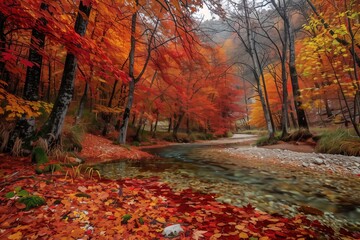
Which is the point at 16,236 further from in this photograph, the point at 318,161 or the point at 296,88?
the point at 296,88

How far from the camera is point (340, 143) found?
7719 millimetres

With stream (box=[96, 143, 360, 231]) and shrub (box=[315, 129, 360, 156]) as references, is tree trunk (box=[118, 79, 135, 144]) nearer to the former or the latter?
stream (box=[96, 143, 360, 231])

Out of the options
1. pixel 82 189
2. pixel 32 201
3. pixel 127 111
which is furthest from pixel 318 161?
pixel 127 111

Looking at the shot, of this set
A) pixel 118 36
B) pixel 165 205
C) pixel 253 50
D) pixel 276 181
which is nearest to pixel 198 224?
pixel 165 205

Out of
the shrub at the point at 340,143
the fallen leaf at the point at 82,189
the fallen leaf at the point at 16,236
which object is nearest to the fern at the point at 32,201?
the fallen leaf at the point at 16,236

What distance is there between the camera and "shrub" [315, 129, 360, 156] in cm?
716

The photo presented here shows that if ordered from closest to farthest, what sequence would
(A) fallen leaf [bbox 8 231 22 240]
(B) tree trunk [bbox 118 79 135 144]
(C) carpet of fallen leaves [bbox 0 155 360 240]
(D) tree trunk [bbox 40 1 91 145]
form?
(A) fallen leaf [bbox 8 231 22 240] → (C) carpet of fallen leaves [bbox 0 155 360 240] → (D) tree trunk [bbox 40 1 91 145] → (B) tree trunk [bbox 118 79 135 144]

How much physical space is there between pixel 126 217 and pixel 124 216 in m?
0.03

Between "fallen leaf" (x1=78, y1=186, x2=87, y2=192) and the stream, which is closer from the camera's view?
the stream

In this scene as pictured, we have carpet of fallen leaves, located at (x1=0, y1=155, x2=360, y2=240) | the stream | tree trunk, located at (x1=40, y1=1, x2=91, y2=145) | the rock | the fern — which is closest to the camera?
carpet of fallen leaves, located at (x1=0, y1=155, x2=360, y2=240)

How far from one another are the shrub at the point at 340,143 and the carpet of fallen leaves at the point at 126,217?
6269 millimetres

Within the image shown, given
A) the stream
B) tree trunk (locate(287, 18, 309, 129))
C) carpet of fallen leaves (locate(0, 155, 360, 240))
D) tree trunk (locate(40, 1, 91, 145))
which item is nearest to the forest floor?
carpet of fallen leaves (locate(0, 155, 360, 240))

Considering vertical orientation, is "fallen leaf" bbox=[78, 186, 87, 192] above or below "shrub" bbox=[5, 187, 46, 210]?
below

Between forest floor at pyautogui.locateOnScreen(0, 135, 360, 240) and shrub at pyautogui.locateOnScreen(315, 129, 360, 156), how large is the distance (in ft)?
20.5
